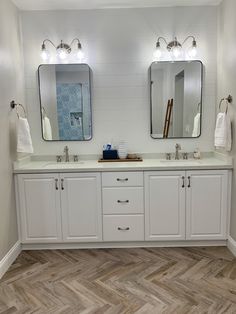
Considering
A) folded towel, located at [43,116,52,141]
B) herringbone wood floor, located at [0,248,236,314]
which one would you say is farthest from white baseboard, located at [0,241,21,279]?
folded towel, located at [43,116,52,141]

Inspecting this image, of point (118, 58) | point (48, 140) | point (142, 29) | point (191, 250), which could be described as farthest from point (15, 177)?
point (142, 29)

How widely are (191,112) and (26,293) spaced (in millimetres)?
2461

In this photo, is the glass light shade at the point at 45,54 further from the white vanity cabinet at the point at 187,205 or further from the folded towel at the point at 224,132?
the folded towel at the point at 224,132

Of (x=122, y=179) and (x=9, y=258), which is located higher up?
(x=122, y=179)

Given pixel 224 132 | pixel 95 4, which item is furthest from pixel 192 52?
pixel 95 4

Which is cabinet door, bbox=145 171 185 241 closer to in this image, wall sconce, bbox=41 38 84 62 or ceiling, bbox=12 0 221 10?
wall sconce, bbox=41 38 84 62

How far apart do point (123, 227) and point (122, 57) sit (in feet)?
6.25

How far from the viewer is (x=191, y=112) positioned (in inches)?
126

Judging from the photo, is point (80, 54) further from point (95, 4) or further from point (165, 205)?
point (165, 205)

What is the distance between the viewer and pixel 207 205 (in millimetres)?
2807

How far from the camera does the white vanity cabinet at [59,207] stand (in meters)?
2.79

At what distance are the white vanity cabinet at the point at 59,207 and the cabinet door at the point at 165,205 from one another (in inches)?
19.9

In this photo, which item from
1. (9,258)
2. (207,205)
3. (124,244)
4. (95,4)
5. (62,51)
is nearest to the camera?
(9,258)

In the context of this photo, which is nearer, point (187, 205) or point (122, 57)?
point (187, 205)
